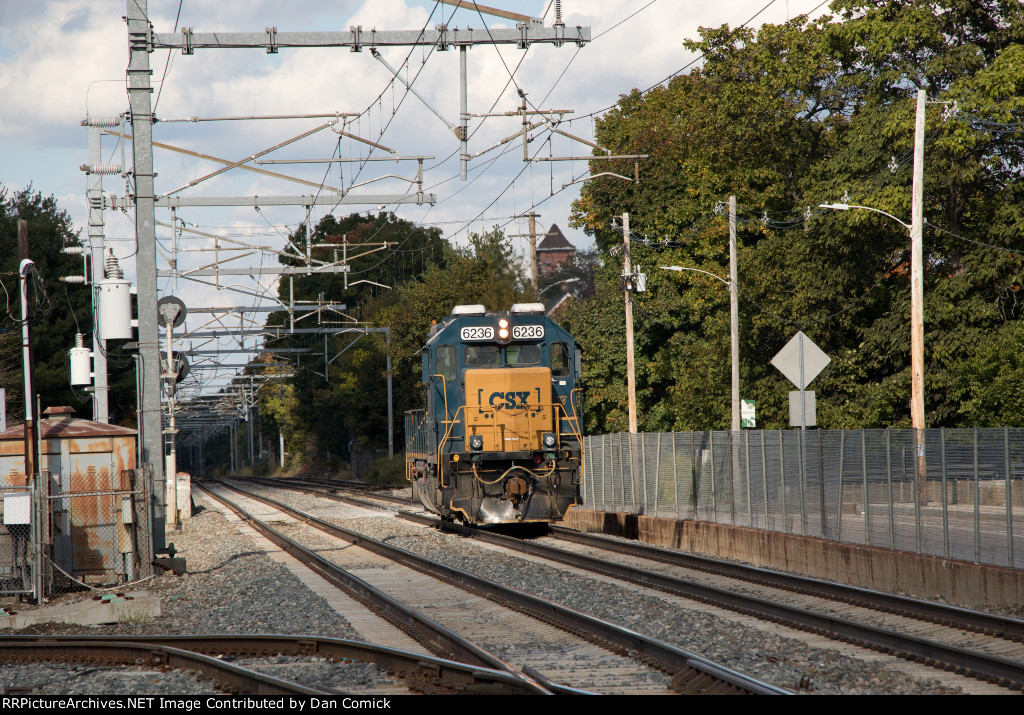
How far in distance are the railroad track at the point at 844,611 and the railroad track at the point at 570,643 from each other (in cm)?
220

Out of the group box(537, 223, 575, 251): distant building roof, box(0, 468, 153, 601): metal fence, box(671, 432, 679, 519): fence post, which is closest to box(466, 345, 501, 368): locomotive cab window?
box(671, 432, 679, 519): fence post

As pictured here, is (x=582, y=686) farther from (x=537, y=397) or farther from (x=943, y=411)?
(x=943, y=411)

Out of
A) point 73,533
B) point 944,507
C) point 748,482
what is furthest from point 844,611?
point 73,533

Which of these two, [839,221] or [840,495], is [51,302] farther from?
[840,495]

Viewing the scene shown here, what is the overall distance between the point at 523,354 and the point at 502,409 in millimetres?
1379

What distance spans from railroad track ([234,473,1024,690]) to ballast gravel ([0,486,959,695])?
600 mm

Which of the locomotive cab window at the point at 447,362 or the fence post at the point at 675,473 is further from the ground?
the locomotive cab window at the point at 447,362

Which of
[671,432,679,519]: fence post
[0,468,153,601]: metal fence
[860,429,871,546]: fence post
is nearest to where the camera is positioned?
[0,468,153,601]: metal fence

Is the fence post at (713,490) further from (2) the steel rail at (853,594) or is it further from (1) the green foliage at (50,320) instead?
(1) the green foliage at (50,320)

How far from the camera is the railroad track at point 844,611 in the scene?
9172mm

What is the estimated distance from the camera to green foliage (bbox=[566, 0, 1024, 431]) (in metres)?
30.4

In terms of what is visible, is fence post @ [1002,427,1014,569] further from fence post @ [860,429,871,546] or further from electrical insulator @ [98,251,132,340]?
electrical insulator @ [98,251,132,340]

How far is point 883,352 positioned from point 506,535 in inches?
648

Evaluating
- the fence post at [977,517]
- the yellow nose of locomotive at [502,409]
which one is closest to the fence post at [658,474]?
the yellow nose of locomotive at [502,409]
